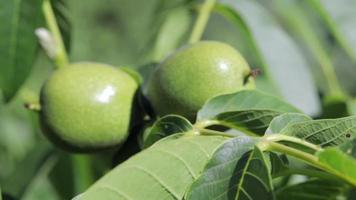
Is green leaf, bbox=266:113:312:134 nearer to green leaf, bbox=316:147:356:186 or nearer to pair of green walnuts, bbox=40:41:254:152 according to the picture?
green leaf, bbox=316:147:356:186

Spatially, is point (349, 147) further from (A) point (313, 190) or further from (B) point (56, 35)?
(B) point (56, 35)

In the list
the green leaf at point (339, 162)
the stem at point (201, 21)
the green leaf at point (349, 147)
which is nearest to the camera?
the green leaf at point (339, 162)

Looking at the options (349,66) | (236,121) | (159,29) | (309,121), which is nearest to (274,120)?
(309,121)

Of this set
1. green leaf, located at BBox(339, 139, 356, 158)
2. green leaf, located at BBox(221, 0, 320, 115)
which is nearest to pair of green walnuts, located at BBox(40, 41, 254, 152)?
green leaf, located at BBox(339, 139, 356, 158)

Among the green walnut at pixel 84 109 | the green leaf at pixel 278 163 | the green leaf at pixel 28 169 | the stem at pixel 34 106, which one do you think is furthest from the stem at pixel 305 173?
the green leaf at pixel 28 169

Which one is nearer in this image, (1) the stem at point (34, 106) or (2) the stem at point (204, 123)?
(2) the stem at point (204, 123)

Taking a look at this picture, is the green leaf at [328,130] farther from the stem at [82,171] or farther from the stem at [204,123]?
the stem at [82,171]
